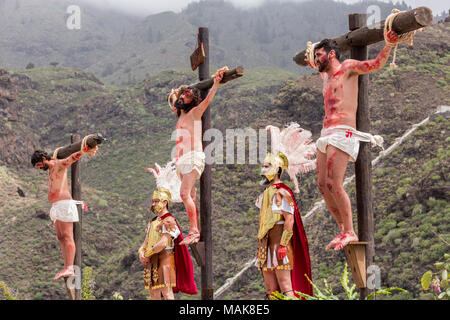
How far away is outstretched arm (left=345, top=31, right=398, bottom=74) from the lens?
611cm

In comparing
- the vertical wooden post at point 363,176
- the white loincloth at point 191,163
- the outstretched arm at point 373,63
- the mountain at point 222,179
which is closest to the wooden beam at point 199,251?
the white loincloth at point 191,163

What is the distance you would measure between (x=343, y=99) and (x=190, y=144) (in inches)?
97.5

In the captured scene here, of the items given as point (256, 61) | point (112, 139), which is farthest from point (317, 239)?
point (256, 61)

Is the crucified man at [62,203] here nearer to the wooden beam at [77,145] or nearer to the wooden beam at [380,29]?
the wooden beam at [77,145]

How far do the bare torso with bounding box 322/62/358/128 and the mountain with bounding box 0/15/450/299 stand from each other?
6587 mm

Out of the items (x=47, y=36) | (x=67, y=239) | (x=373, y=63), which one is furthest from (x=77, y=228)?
(x=47, y=36)

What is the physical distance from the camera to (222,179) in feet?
92.5

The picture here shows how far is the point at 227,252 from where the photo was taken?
23453 millimetres

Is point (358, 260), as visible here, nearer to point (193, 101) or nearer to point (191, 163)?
point (191, 163)

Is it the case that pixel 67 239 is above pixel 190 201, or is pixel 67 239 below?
below

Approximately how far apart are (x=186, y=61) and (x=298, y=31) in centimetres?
4084

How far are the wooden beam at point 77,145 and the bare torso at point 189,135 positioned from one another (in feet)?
4.44

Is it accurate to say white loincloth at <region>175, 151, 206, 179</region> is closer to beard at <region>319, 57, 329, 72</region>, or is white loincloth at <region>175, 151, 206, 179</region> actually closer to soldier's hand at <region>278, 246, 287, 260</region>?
soldier's hand at <region>278, 246, 287, 260</region>

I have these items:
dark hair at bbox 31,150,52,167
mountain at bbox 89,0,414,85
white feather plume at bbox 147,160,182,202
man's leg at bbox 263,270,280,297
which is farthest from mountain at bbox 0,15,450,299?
mountain at bbox 89,0,414,85
